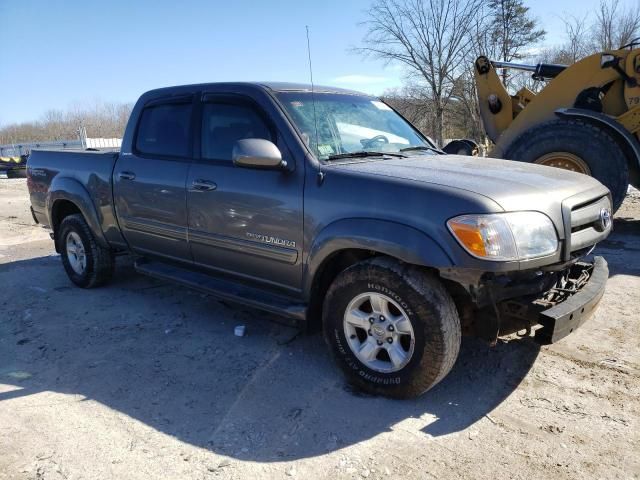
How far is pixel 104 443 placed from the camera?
2.78 meters

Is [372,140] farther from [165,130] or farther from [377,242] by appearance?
[165,130]

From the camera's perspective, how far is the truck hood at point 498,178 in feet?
9.24

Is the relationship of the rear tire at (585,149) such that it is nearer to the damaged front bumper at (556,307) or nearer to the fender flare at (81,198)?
the damaged front bumper at (556,307)

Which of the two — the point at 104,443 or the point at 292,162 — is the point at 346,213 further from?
the point at 104,443

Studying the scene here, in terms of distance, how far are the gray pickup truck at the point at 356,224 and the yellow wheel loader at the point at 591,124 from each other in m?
3.35

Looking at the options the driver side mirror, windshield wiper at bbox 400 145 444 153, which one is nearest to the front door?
the driver side mirror

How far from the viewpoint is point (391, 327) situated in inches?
121

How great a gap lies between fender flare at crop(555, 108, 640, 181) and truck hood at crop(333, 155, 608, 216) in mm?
3587

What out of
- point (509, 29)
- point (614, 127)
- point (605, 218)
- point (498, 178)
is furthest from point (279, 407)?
point (509, 29)

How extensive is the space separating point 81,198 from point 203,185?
2.00m

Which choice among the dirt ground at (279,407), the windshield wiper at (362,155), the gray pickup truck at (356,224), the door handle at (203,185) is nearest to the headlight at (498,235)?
the gray pickup truck at (356,224)

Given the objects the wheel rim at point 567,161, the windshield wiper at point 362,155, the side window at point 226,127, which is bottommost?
the wheel rim at point 567,161

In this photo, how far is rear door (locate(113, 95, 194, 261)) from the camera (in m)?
4.22

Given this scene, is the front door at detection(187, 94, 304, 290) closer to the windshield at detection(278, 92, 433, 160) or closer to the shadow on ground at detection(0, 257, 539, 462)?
the windshield at detection(278, 92, 433, 160)
